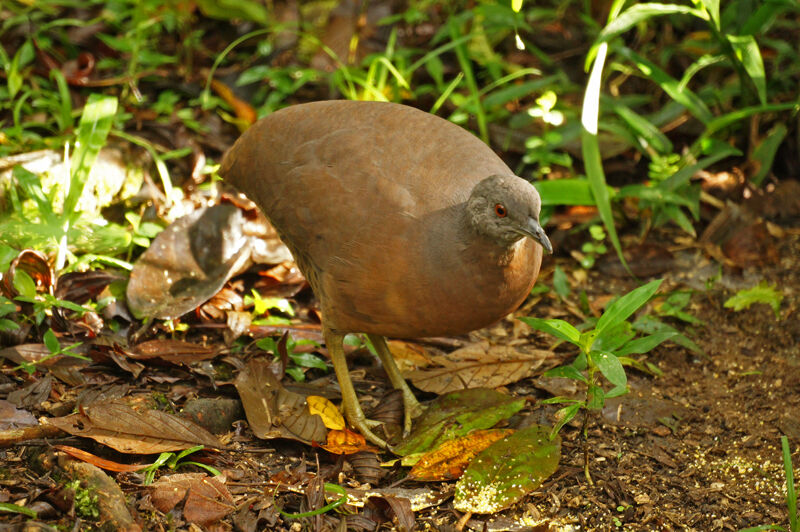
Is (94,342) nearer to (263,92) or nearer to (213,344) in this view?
(213,344)

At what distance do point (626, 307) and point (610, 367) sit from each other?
0.30 metres

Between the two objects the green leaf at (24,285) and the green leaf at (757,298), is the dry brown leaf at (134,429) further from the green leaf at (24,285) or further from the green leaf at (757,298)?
the green leaf at (757,298)

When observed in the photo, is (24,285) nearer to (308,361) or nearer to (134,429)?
(134,429)

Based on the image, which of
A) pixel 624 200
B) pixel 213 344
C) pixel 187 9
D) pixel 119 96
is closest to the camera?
pixel 213 344

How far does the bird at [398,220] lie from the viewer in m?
3.27

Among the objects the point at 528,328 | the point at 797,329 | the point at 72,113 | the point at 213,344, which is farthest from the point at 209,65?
the point at 797,329

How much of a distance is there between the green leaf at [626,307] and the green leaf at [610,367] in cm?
12

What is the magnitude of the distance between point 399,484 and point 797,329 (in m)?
2.27

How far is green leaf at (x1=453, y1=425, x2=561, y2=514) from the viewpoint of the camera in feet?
10.5

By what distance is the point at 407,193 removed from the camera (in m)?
3.37

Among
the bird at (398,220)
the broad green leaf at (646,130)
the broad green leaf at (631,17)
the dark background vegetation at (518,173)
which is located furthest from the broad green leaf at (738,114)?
the bird at (398,220)

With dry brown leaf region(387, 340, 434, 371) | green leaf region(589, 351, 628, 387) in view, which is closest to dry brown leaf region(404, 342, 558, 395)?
dry brown leaf region(387, 340, 434, 371)

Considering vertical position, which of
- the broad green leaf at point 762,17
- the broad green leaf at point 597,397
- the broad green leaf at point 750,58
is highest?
the broad green leaf at point 762,17

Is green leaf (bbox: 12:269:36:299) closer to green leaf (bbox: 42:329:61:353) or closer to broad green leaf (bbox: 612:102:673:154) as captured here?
green leaf (bbox: 42:329:61:353)
